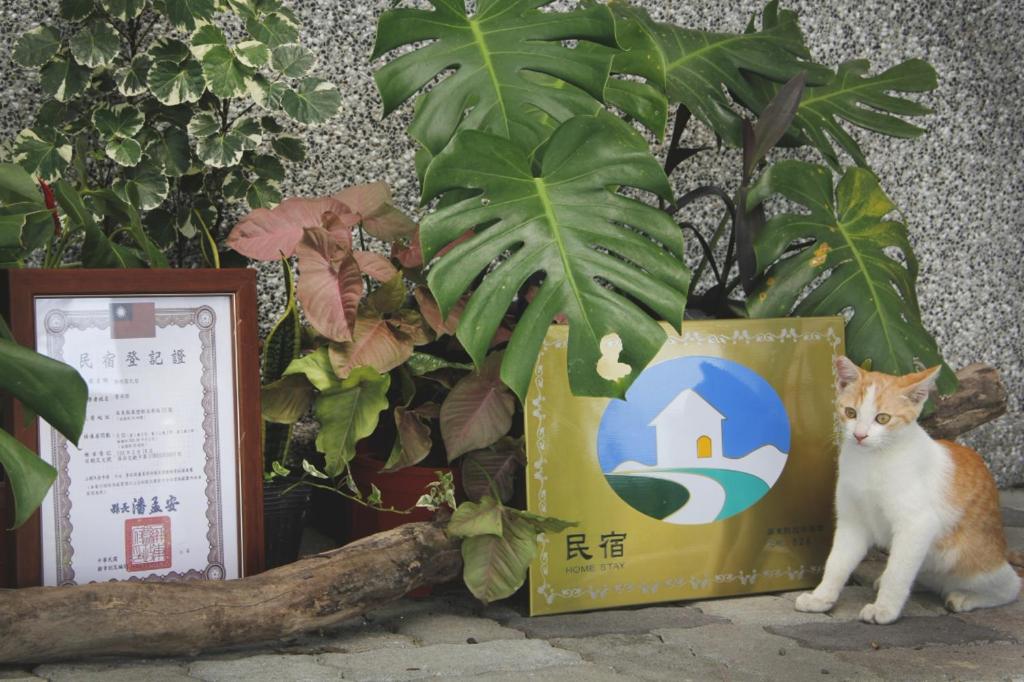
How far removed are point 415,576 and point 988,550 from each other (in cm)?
85

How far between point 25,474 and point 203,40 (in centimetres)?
78

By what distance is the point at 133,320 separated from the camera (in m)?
1.41

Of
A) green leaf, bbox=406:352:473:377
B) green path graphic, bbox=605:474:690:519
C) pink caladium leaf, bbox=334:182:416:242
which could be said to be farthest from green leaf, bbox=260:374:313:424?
green path graphic, bbox=605:474:690:519

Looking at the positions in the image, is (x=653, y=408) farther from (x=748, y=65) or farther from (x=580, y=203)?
(x=748, y=65)

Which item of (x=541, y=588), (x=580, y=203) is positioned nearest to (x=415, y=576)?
(x=541, y=588)

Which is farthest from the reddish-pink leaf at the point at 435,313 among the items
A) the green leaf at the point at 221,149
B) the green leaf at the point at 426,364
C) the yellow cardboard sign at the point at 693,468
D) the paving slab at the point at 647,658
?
the paving slab at the point at 647,658

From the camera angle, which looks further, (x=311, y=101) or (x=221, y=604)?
(x=311, y=101)

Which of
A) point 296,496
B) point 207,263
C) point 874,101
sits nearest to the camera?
point 296,496

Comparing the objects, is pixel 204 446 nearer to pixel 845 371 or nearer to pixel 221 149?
pixel 221 149

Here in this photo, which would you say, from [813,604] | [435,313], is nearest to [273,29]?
[435,313]

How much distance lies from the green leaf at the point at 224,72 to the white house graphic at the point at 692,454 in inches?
32.8

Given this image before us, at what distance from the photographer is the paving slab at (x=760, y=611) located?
4.88 ft

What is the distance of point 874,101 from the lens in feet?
6.26

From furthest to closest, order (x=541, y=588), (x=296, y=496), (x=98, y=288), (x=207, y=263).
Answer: (x=207, y=263) < (x=296, y=496) < (x=541, y=588) < (x=98, y=288)
